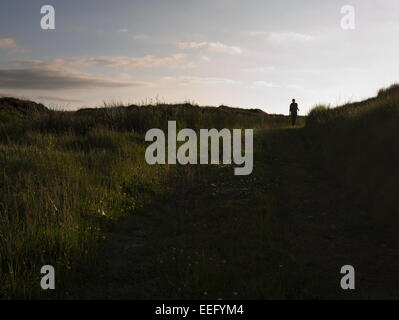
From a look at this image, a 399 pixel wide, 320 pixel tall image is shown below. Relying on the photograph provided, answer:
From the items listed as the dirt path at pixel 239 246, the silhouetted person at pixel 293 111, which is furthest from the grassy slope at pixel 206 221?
the silhouetted person at pixel 293 111

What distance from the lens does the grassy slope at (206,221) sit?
574cm

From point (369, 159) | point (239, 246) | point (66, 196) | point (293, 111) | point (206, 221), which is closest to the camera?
point (239, 246)

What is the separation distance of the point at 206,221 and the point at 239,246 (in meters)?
1.40

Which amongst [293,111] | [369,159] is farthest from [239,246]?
[293,111]

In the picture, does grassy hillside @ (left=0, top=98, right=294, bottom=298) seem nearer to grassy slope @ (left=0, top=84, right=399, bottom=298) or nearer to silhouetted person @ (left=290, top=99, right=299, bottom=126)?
grassy slope @ (left=0, top=84, right=399, bottom=298)

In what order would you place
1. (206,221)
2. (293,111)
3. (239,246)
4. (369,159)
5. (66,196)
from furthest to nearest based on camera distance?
(293,111), (369,159), (206,221), (66,196), (239,246)

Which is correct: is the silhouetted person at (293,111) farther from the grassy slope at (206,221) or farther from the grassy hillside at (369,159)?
the grassy slope at (206,221)

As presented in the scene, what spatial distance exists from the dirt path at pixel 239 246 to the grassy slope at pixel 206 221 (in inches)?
0.9

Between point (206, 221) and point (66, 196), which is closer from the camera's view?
point (66, 196)

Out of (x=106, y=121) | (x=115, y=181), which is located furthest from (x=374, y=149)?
(x=106, y=121)

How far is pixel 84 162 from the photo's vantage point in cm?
1089

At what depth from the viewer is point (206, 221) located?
8172 millimetres

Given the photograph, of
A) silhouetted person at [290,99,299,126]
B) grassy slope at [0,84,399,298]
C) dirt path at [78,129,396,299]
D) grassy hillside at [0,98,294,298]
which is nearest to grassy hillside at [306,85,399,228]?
grassy slope at [0,84,399,298]

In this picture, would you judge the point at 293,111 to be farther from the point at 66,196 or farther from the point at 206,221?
the point at 66,196
